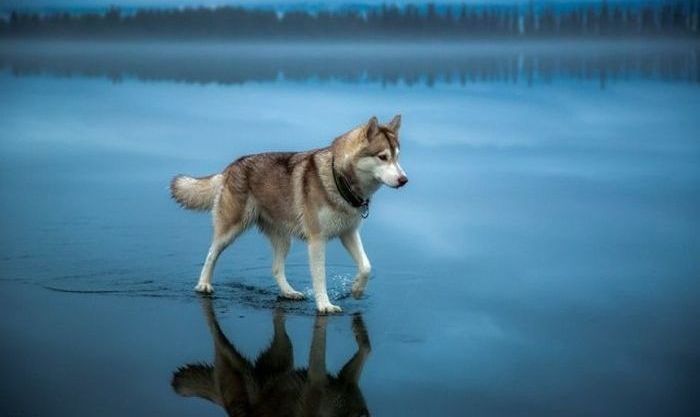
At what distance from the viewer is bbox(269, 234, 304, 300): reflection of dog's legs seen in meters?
9.97

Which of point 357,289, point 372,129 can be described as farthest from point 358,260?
point 372,129

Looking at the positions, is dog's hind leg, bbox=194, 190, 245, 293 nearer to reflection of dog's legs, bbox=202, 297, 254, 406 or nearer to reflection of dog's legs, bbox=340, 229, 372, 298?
reflection of dog's legs, bbox=340, 229, 372, 298

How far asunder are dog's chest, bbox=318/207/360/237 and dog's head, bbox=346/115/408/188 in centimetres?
40

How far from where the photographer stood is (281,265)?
33.0 ft

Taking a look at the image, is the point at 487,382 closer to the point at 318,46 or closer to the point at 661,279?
the point at 661,279

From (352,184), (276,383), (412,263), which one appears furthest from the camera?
(412,263)

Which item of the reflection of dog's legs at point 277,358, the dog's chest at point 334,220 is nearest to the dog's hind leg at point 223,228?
the dog's chest at point 334,220

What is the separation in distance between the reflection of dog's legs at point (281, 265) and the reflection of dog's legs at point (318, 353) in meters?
0.71

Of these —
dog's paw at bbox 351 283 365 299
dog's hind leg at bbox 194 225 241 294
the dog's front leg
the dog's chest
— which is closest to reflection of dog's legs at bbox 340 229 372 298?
dog's paw at bbox 351 283 365 299

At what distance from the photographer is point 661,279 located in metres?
10.6

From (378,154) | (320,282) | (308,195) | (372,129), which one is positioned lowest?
(320,282)

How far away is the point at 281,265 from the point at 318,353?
1983 millimetres

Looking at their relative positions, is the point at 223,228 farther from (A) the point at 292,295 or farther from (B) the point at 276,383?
(B) the point at 276,383

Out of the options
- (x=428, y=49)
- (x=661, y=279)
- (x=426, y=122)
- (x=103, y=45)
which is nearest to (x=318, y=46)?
(x=428, y=49)
